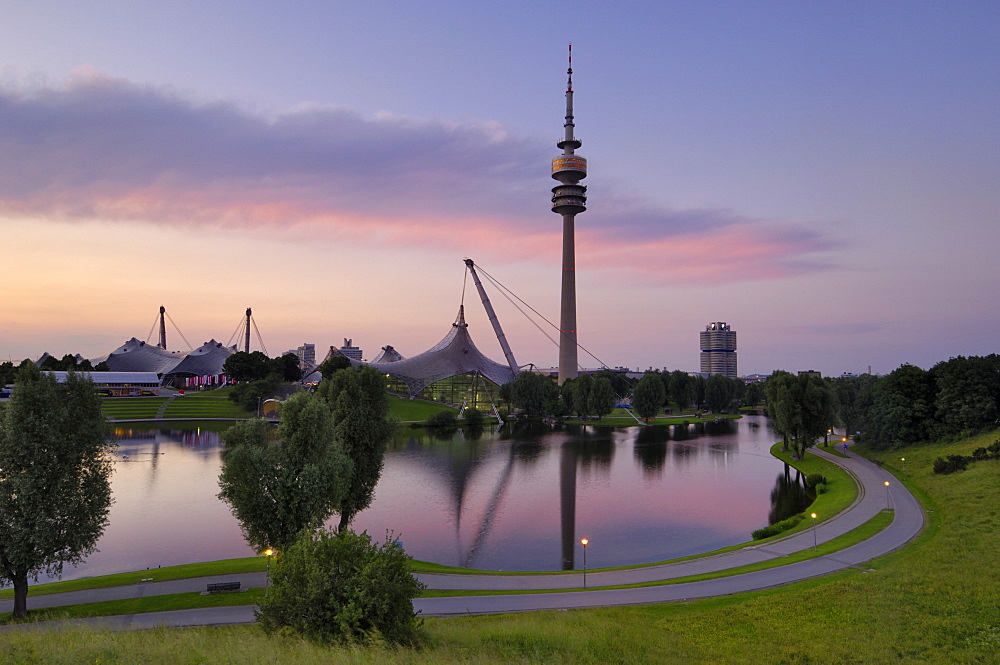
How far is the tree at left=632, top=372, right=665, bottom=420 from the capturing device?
93500mm

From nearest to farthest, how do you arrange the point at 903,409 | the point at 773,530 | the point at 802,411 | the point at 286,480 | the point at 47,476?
the point at 47,476
the point at 286,480
the point at 773,530
the point at 903,409
the point at 802,411

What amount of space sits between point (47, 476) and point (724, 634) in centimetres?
2059

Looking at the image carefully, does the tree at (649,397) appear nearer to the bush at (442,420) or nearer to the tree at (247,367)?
the bush at (442,420)

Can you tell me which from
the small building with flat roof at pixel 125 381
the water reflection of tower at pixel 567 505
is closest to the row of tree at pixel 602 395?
the water reflection of tower at pixel 567 505

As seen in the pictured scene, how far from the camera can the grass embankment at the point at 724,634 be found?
1083cm

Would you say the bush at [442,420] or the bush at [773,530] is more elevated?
the bush at [442,420]

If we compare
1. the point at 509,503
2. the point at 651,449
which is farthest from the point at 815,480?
the point at 509,503

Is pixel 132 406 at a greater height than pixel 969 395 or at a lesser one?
lesser

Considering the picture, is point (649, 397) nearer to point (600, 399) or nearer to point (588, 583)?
point (600, 399)

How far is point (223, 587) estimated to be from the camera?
20.4 metres

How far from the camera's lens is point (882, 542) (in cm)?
2680

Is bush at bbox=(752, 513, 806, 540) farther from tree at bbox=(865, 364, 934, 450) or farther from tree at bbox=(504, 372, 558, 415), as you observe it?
tree at bbox=(504, 372, 558, 415)

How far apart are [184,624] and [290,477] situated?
5.54 m

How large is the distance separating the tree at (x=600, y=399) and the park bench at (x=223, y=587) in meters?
74.6
